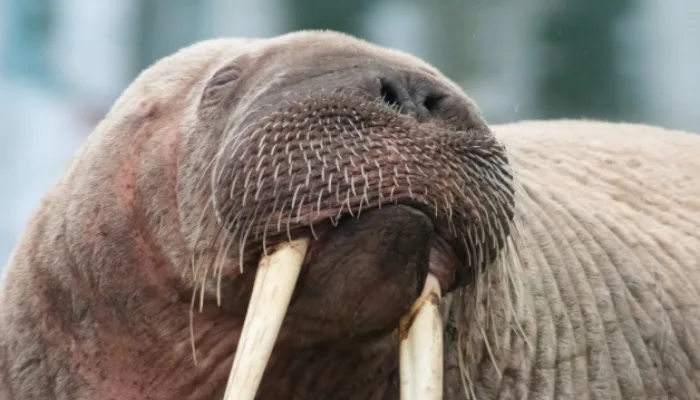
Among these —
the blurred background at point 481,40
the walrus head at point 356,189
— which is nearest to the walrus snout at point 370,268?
the walrus head at point 356,189

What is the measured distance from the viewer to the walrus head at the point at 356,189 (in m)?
2.75

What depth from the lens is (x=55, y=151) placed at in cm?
845

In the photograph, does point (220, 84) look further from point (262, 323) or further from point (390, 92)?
point (262, 323)

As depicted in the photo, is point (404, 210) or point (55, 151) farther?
point (55, 151)

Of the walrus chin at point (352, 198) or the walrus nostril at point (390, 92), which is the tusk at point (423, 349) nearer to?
the walrus chin at point (352, 198)

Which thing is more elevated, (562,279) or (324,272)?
(324,272)

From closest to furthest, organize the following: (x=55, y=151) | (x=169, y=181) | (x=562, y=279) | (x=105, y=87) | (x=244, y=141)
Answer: (x=244, y=141), (x=169, y=181), (x=562, y=279), (x=55, y=151), (x=105, y=87)

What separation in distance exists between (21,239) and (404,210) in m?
1.96

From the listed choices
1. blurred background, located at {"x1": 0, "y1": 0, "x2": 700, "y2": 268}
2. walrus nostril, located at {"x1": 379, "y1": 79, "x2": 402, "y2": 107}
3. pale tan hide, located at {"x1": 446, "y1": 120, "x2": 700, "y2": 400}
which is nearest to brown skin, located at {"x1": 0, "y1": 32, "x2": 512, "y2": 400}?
walrus nostril, located at {"x1": 379, "y1": 79, "x2": 402, "y2": 107}

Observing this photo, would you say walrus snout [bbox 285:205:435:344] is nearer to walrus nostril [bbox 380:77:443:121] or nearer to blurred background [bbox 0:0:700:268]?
walrus nostril [bbox 380:77:443:121]

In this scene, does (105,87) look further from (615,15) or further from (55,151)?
(615,15)

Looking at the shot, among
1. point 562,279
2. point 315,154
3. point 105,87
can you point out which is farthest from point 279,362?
point 105,87

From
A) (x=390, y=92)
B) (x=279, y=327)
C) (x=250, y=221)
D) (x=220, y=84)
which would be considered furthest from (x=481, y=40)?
(x=279, y=327)

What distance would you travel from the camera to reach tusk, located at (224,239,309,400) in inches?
105
